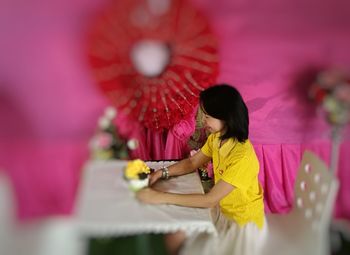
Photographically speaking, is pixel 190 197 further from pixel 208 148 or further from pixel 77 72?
pixel 77 72

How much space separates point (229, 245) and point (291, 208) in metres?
0.29

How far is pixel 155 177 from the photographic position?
1446mm

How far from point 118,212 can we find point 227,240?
443mm

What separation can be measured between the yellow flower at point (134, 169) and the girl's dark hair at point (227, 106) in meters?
0.29

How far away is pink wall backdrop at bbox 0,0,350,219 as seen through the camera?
4.20 feet

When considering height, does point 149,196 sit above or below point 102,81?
below

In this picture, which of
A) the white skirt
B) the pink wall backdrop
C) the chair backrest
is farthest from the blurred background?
the white skirt

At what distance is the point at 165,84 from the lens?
4.50 feet

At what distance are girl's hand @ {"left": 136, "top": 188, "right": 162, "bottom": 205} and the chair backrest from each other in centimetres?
52

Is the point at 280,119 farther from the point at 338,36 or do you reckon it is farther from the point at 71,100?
the point at 71,100

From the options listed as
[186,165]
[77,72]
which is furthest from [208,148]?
[77,72]

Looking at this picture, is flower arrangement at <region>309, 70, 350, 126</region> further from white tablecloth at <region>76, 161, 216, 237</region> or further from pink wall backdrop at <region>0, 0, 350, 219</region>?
white tablecloth at <region>76, 161, 216, 237</region>

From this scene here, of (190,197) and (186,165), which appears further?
(186,165)

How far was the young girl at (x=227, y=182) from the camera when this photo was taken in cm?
138
